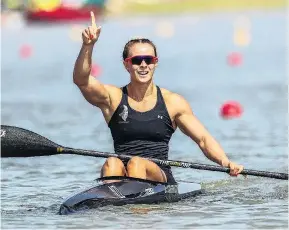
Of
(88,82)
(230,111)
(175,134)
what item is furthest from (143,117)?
(230,111)

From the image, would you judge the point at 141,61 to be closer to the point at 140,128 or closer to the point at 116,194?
the point at 140,128

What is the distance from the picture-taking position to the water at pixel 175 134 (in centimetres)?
998

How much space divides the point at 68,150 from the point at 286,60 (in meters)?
22.3

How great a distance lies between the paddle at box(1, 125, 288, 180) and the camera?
1038 centimetres

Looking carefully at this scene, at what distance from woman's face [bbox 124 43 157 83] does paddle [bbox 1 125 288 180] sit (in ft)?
2.51

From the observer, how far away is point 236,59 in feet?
104

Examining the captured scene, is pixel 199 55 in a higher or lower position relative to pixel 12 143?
higher

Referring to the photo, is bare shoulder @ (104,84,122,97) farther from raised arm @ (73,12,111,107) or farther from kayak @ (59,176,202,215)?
kayak @ (59,176,202,215)

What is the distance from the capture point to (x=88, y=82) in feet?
33.5

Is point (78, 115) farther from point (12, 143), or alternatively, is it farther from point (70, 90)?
point (12, 143)

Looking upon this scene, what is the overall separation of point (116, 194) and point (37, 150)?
981 millimetres

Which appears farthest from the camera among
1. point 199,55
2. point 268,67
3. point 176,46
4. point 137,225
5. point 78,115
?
point 176,46

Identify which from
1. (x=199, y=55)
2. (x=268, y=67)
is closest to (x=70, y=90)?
(x=268, y=67)

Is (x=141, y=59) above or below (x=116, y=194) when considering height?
above
